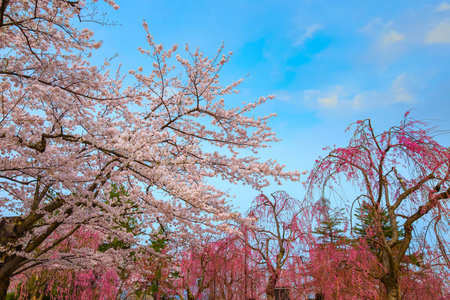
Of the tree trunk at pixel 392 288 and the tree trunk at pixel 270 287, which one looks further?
the tree trunk at pixel 270 287

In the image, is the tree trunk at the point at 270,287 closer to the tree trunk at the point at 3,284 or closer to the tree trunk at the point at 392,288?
the tree trunk at the point at 392,288

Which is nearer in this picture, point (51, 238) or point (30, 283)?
point (51, 238)

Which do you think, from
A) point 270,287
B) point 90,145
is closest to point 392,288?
point 270,287

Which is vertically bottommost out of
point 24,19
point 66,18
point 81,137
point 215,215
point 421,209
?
point 215,215

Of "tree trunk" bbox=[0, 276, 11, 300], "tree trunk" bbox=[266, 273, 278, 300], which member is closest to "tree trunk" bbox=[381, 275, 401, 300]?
"tree trunk" bbox=[266, 273, 278, 300]

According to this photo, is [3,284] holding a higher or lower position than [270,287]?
lower

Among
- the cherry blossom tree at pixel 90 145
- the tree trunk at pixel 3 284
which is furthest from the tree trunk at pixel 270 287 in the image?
the tree trunk at pixel 3 284

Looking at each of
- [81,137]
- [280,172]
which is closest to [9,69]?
[81,137]

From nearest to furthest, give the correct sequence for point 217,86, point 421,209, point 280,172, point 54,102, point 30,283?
point 421,209 < point 54,102 < point 280,172 < point 217,86 < point 30,283

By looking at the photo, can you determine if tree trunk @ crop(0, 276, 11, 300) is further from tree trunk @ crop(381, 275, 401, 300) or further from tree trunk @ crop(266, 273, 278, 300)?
tree trunk @ crop(381, 275, 401, 300)

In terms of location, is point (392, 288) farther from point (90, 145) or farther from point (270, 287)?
point (90, 145)

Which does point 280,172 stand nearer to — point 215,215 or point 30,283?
point 215,215

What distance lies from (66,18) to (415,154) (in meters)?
5.79

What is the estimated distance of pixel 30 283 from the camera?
1192cm
